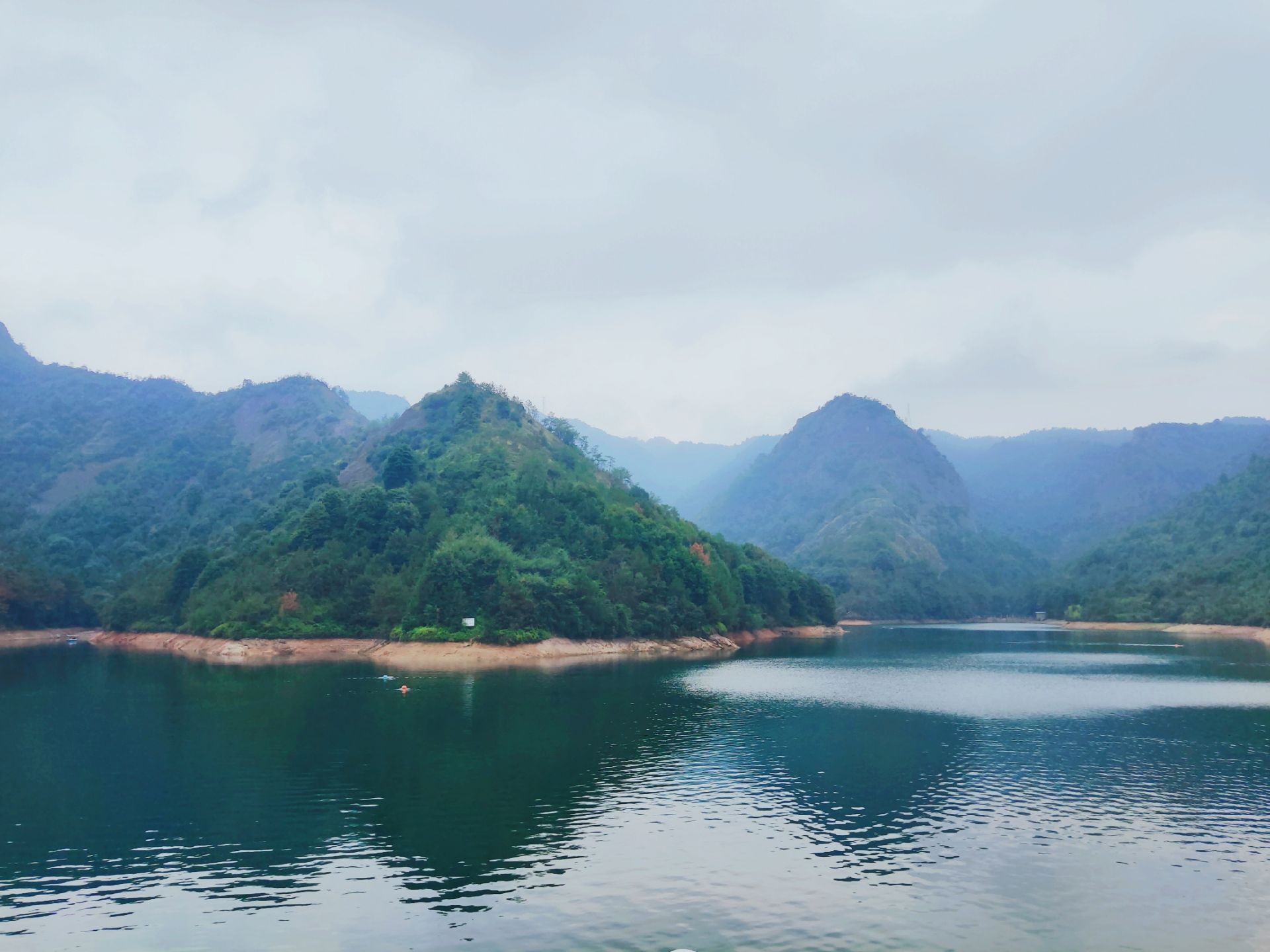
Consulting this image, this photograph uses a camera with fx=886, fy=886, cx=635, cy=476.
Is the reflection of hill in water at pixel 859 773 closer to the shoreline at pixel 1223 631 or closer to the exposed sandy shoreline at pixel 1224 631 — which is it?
the shoreline at pixel 1223 631

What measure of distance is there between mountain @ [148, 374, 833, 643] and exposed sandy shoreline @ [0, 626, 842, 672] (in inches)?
73.4

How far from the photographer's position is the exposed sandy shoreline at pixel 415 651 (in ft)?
374

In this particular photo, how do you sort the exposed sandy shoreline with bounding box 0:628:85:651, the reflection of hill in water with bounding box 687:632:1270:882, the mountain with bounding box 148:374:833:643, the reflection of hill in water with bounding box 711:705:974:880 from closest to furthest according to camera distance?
the reflection of hill in water with bounding box 711:705:974:880 → the reflection of hill in water with bounding box 687:632:1270:882 → the mountain with bounding box 148:374:833:643 → the exposed sandy shoreline with bounding box 0:628:85:651

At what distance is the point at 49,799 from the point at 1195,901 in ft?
146

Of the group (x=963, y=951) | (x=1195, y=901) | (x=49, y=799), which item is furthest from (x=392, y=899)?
(x=1195, y=901)

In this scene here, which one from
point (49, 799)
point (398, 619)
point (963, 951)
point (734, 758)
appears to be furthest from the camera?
point (398, 619)

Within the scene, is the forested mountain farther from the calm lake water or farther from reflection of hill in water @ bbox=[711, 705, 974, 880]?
reflection of hill in water @ bbox=[711, 705, 974, 880]

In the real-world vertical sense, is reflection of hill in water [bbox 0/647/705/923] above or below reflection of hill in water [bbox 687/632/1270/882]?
above

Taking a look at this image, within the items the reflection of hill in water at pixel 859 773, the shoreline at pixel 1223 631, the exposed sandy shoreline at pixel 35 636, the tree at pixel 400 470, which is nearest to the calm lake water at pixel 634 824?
the reflection of hill in water at pixel 859 773

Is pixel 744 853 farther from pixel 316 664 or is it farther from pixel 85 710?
pixel 316 664

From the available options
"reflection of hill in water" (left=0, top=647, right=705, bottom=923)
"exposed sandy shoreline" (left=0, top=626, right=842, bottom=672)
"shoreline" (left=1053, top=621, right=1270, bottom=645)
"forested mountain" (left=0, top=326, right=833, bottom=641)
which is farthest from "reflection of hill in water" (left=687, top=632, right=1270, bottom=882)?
"shoreline" (left=1053, top=621, right=1270, bottom=645)

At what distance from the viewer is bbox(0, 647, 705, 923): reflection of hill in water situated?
A: 30.3m

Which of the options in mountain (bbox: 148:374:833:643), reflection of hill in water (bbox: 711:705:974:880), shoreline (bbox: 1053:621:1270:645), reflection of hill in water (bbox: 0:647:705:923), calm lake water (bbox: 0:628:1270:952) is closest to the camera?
calm lake water (bbox: 0:628:1270:952)

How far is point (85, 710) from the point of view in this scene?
2584 inches
